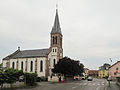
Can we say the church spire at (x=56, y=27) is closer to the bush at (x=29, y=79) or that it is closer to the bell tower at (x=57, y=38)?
the bell tower at (x=57, y=38)

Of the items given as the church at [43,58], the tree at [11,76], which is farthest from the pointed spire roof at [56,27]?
the tree at [11,76]

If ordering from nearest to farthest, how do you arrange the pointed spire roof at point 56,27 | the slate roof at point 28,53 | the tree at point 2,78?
the tree at point 2,78
the slate roof at point 28,53
the pointed spire roof at point 56,27

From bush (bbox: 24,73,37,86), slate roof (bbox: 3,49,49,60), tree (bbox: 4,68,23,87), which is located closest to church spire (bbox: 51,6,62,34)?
slate roof (bbox: 3,49,49,60)

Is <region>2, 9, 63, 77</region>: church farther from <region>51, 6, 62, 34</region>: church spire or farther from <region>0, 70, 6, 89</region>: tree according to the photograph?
<region>0, 70, 6, 89</region>: tree

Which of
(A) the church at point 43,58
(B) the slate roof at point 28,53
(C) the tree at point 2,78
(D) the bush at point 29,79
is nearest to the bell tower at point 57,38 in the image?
(A) the church at point 43,58

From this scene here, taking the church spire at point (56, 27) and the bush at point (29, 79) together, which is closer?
the bush at point (29, 79)

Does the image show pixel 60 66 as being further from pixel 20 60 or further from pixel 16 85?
pixel 16 85

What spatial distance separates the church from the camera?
65.8 meters

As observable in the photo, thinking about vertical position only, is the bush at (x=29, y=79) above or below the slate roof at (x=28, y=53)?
below

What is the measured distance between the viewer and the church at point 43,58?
65812mm

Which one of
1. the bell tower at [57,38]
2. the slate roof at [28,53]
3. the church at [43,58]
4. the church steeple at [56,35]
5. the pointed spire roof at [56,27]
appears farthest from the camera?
the pointed spire roof at [56,27]

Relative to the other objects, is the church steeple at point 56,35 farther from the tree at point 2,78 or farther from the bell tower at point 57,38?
the tree at point 2,78

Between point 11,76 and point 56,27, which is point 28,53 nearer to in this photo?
point 56,27

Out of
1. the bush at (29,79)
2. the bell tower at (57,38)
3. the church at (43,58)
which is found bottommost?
the bush at (29,79)
